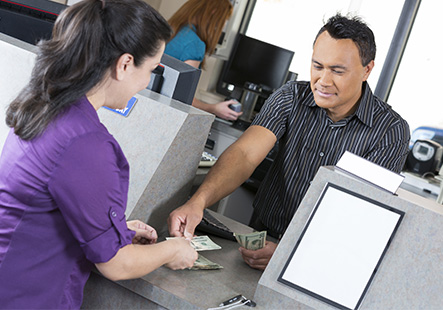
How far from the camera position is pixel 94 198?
1.01 metres

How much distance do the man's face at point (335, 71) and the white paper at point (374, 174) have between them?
2.36ft

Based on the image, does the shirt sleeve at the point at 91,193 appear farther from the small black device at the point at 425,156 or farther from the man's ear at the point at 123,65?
the small black device at the point at 425,156

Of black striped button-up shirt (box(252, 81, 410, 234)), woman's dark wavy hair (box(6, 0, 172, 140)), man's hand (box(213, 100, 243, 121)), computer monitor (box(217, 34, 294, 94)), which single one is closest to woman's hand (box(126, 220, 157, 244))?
woman's dark wavy hair (box(6, 0, 172, 140))

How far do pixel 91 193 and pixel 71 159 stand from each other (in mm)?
73

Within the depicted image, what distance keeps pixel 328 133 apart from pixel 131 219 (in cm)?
90

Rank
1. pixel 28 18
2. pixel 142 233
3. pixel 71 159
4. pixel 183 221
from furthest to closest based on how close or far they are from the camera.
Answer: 1. pixel 28 18
2. pixel 183 221
3. pixel 142 233
4. pixel 71 159

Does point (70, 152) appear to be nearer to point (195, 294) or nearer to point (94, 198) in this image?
point (94, 198)

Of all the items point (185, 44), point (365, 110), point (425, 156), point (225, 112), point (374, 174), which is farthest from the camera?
point (425, 156)

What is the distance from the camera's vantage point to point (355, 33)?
185cm

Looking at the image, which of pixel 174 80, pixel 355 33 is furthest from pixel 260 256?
pixel 355 33

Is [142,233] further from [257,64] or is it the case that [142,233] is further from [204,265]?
[257,64]

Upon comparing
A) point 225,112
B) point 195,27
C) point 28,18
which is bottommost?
point 225,112

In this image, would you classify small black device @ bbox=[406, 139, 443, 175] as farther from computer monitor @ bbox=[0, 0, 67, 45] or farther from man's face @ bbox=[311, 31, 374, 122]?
computer monitor @ bbox=[0, 0, 67, 45]

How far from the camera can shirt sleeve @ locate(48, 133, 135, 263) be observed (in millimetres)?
992
